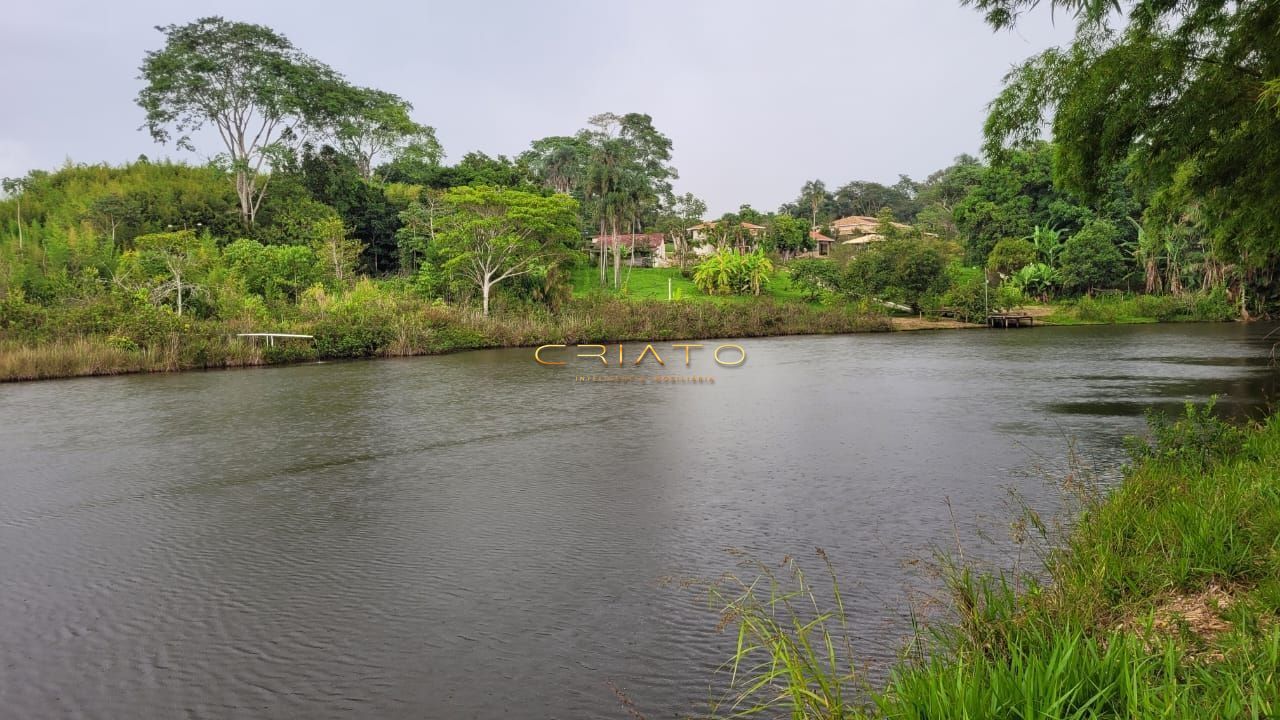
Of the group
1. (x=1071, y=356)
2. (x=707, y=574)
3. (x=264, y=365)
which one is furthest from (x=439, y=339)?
(x=707, y=574)

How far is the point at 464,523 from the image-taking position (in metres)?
7.49

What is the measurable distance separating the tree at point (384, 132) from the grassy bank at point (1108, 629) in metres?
45.6

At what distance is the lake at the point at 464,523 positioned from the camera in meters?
4.48

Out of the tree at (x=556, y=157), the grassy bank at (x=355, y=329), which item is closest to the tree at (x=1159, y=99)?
the grassy bank at (x=355, y=329)

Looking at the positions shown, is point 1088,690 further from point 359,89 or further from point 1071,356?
point 359,89

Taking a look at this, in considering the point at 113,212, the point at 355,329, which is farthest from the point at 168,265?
the point at 113,212

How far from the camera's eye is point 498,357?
25.8 metres

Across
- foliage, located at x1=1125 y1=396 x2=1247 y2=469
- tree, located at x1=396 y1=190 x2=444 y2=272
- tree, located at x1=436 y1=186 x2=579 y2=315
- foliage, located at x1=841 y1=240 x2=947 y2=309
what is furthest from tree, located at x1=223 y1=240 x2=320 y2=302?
foliage, located at x1=1125 y1=396 x2=1247 y2=469

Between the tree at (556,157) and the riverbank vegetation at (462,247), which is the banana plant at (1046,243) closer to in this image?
the riverbank vegetation at (462,247)

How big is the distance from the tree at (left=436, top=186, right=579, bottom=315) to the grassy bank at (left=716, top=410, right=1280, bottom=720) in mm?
26842

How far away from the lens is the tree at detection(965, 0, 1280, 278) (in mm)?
8836

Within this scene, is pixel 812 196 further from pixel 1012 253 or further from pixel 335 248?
pixel 335 248

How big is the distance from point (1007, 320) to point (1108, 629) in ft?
134

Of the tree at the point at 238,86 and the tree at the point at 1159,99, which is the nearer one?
the tree at the point at 1159,99
